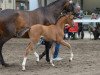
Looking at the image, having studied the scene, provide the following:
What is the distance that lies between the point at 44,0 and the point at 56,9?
22.3 m

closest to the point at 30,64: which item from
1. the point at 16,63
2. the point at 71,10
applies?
the point at 16,63

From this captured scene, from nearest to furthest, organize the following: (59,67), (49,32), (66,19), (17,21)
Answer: (49,32)
(59,67)
(17,21)
(66,19)

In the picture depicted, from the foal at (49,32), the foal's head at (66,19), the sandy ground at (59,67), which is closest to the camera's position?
the sandy ground at (59,67)

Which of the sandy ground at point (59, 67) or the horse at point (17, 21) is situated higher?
the horse at point (17, 21)

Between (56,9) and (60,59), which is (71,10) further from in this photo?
(60,59)

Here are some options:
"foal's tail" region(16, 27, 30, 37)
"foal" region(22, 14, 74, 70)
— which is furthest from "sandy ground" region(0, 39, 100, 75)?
"foal's tail" region(16, 27, 30, 37)

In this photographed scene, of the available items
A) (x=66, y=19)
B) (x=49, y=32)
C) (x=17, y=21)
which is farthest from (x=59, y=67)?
(x=17, y=21)

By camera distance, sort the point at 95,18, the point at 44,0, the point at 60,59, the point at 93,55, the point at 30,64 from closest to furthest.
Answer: the point at 30,64, the point at 60,59, the point at 93,55, the point at 95,18, the point at 44,0

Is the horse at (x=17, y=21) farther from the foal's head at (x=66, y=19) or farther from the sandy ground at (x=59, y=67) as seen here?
the sandy ground at (x=59, y=67)

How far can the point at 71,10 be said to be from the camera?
12172 millimetres

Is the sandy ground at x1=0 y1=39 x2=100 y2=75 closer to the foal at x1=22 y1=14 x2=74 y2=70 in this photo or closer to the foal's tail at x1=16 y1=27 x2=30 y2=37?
the foal at x1=22 y1=14 x2=74 y2=70

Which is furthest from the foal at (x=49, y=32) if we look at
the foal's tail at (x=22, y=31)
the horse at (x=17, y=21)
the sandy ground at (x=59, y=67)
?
the sandy ground at (x=59, y=67)

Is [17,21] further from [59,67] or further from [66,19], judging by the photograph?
[59,67]

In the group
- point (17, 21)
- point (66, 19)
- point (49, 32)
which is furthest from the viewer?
point (66, 19)
